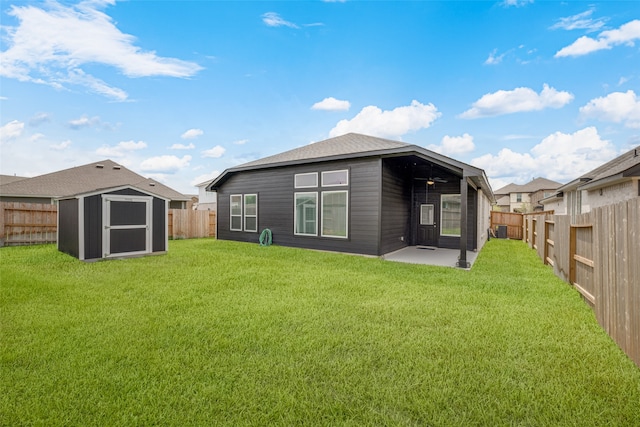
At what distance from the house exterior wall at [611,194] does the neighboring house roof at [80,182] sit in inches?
658

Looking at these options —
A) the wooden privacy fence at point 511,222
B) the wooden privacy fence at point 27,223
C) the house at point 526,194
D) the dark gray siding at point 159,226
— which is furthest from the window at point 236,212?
the house at point 526,194

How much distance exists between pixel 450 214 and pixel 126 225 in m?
10.5

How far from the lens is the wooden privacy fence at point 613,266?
258 cm

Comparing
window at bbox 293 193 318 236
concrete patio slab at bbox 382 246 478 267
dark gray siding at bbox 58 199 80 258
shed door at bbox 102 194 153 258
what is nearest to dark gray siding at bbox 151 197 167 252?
shed door at bbox 102 194 153 258

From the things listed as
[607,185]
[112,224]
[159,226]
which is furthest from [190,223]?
[607,185]

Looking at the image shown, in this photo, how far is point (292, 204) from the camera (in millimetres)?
10227

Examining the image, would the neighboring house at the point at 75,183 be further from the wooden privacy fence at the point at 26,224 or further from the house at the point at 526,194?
the house at the point at 526,194

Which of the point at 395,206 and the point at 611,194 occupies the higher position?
the point at 611,194

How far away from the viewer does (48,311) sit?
387 cm

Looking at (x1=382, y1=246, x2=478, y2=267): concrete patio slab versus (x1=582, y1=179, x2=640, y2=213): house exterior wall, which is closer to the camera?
(x1=382, y1=246, x2=478, y2=267): concrete patio slab

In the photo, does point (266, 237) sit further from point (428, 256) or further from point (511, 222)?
point (511, 222)

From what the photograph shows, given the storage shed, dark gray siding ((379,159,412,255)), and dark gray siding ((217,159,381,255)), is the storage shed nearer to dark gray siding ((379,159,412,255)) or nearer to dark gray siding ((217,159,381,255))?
dark gray siding ((217,159,381,255))

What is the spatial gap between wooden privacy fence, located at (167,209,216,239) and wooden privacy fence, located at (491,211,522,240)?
16450mm

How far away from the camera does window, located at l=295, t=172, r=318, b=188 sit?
964 cm
